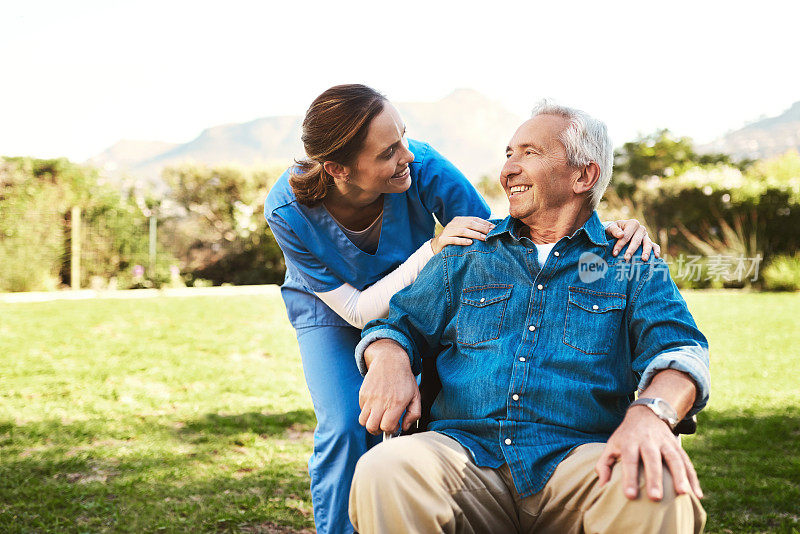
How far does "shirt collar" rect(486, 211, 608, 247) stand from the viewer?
205 cm

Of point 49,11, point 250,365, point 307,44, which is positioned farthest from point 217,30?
point 250,365

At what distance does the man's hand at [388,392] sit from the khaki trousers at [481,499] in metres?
0.09

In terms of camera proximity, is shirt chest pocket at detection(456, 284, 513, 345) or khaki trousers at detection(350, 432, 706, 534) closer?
khaki trousers at detection(350, 432, 706, 534)

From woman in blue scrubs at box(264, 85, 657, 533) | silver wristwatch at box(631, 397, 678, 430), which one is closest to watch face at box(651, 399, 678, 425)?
silver wristwatch at box(631, 397, 678, 430)

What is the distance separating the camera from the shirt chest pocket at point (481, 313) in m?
2.00

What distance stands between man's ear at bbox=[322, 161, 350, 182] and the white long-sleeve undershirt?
37 centimetres

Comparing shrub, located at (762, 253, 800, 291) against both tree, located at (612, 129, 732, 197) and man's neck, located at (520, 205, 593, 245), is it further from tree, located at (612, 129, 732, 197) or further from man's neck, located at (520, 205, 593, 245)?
man's neck, located at (520, 205, 593, 245)

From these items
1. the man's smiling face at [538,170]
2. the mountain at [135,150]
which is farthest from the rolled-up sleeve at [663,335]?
the mountain at [135,150]

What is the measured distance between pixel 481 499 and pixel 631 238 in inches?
34.3

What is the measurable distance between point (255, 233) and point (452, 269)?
33.9ft

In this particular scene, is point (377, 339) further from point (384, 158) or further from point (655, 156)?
point (655, 156)

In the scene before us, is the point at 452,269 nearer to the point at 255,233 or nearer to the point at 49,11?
the point at 255,233

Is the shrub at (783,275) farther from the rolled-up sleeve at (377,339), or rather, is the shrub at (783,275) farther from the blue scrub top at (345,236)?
the rolled-up sleeve at (377,339)

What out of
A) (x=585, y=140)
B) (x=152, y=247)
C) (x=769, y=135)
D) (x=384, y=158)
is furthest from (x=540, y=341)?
(x=769, y=135)
